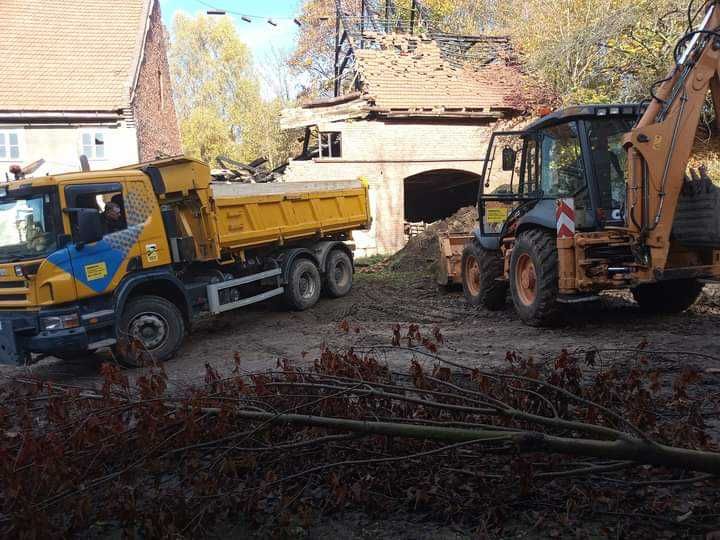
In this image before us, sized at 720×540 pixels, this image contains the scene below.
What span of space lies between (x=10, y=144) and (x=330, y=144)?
30.1ft

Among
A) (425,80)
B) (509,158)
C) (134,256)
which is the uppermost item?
(425,80)

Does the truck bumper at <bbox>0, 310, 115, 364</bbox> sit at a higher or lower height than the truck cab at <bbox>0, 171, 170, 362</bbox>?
lower

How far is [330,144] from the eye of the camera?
17.3 meters

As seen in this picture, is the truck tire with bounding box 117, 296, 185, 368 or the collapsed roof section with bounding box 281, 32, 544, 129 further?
the collapsed roof section with bounding box 281, 32, 544, 129

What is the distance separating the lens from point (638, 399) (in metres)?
3.49

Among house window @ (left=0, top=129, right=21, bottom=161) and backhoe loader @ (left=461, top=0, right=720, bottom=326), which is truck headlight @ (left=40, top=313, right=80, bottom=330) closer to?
backhoe loader @ (left=461, top=0, right=720, bottom=326)

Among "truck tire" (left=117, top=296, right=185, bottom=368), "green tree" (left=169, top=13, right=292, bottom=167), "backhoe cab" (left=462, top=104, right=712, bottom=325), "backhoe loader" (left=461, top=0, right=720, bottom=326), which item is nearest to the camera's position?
"backhoe loader" (left=461, top=0, right=720, bottom=326)

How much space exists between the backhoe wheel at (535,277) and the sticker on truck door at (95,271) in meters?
4.95

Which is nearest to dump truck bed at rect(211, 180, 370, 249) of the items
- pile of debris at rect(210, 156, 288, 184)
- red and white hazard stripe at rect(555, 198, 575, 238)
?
red and white hazard stripe at rect(555, 198, 575, 238)

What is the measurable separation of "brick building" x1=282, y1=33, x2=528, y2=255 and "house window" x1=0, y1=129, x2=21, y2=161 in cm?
774

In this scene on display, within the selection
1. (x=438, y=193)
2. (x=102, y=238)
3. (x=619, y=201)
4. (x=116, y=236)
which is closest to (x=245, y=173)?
(x=438, y=193)

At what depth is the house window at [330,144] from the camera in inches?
680

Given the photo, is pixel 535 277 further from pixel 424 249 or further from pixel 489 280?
pixel 424 249

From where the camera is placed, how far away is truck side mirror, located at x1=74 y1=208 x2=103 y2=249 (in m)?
6.99
